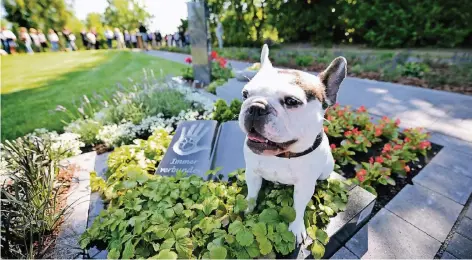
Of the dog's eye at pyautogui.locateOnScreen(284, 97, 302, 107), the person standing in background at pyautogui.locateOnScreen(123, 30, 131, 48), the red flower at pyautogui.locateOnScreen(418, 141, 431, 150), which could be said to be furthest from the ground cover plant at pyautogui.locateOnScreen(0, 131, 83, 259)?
the person standing in background at pyautogui.locateOnScreen(123, 30, 131, 48)

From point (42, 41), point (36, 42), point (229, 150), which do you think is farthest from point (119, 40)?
point (229, 150)

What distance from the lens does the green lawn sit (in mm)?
5293

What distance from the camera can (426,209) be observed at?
2.37 m

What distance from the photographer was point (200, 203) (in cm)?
202

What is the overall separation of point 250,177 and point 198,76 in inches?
226

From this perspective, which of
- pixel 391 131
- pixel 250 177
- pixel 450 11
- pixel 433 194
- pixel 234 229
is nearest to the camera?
pixel 234 229

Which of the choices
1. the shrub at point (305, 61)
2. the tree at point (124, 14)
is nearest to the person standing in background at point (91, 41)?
the tree at point (124, 14)

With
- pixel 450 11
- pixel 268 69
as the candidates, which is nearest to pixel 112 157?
pixel 268 69

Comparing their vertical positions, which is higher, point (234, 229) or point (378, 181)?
point (234, 229)

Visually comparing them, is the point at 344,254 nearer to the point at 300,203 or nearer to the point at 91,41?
the point at 300,203

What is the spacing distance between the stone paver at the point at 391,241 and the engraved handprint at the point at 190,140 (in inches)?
73.9

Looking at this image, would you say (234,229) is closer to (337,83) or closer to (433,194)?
(337,83)

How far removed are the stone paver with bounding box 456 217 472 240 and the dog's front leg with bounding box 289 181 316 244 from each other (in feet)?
5.29

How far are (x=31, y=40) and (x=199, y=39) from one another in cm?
2371
